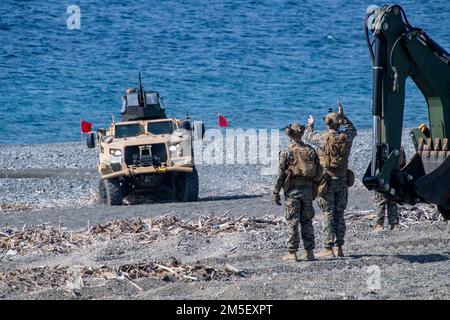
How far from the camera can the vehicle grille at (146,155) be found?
21234mm

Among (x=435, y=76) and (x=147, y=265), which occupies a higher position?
(x=435, y=76)

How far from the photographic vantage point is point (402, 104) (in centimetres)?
1327

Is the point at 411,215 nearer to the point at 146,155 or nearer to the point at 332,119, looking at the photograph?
the point at 332,119

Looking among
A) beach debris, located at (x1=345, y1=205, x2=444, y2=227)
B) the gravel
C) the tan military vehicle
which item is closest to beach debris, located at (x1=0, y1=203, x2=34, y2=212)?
the gravel

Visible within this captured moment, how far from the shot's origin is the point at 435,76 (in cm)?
1355

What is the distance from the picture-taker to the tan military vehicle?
69.6 ft

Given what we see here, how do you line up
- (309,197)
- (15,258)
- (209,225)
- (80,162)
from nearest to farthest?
(309,197) < (15,258) < (209,225) < (80,162)

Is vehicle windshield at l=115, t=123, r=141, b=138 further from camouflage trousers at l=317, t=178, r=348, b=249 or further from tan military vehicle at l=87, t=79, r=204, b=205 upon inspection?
camouflage trousers at l=317, t=178, r=348, b=249

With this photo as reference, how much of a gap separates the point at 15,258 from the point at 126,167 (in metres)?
6.18

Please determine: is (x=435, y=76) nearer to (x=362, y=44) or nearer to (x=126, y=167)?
(x=126, y=167)

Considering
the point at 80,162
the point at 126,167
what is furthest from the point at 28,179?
the point at 126,167

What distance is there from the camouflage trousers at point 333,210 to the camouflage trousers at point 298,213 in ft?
1.37

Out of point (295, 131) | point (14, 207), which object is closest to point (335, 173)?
point (295, 131)

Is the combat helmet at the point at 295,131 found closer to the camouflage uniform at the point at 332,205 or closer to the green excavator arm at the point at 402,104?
the camouflage uniform at the point at 332,205
